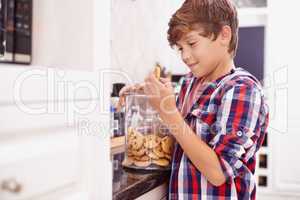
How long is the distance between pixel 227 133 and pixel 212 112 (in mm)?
78

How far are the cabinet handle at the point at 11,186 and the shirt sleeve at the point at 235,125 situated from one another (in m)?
0.48

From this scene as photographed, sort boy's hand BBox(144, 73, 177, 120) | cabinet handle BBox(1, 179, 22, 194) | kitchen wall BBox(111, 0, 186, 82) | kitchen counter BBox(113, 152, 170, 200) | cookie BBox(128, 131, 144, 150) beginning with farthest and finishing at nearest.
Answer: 1. kitchen wall BBox(111, 0, 186, 82)
2. cookie BBox(128, 131, 144, 150)
3. boy's hand BBox(144, 73, 177, 120)
4. kitchen counter BBox(113, 152, 170, 200)
5. cabinet handle BBox(1, 179, 22, 194)

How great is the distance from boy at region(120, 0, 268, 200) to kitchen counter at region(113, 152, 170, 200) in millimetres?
45

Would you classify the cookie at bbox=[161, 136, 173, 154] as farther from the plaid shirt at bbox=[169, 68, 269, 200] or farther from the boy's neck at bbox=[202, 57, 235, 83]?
the boy's neck at bbox=[202, 57, 235, 83]

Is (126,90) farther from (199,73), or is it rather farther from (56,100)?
(56,100)

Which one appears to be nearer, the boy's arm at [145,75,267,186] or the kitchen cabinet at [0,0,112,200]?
the kitchen cabinet at [0,0,112,200]

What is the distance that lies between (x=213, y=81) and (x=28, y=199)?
0.59 meters

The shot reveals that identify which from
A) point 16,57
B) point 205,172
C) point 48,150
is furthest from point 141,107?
point 48,150

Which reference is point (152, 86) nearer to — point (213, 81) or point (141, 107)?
point (213, 81)

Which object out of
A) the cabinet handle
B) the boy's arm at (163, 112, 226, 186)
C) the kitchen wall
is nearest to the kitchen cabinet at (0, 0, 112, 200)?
the cabinet handle

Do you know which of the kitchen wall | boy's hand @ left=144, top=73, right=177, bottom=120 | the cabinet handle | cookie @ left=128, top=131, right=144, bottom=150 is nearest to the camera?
the cabinet handle

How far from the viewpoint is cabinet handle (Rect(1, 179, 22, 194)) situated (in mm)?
402

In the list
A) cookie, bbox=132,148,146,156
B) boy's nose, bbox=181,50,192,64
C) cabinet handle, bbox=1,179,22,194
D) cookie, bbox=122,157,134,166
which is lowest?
cookie, bbox=122,157,134,166

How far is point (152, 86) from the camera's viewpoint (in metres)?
0.88
